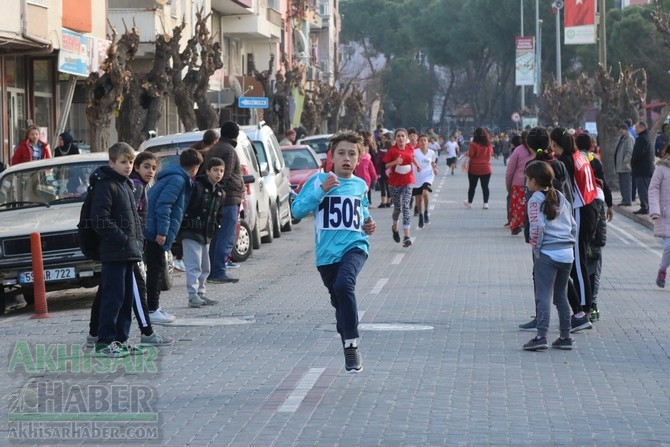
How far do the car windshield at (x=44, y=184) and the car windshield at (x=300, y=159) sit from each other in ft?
47.0

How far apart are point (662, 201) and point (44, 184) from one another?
22.3ft

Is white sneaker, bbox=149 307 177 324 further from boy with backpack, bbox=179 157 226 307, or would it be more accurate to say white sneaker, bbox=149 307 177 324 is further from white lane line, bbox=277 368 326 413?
white lane line, bbox=277 368 326 413

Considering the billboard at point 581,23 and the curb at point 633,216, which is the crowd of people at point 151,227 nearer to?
the curb at point 633,216

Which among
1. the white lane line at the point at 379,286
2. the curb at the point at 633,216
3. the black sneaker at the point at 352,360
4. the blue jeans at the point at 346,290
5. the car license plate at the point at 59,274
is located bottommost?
the curb at the point at 633,216

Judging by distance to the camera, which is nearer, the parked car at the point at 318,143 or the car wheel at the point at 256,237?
the car wheel at the point at 256,237

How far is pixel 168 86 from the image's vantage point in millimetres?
30484

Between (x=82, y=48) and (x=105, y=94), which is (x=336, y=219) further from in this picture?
(x=82, y=48)

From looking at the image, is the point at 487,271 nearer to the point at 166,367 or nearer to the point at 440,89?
the point at 166,367

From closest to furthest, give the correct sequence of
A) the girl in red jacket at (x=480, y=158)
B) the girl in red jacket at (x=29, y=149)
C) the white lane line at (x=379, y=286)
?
the white lane line at (x=379, y=286)
the girl in red jacket at (x=29, y=149)
the girl in red jacket at (x=480, y=158)

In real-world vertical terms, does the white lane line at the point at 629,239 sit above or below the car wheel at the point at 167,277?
below

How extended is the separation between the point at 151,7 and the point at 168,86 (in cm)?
676

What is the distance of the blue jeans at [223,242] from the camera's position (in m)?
16.4

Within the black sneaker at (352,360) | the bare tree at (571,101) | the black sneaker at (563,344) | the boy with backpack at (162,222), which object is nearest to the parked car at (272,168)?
the boy with backpack at (162,222)

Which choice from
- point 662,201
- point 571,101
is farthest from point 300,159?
point 571,101
